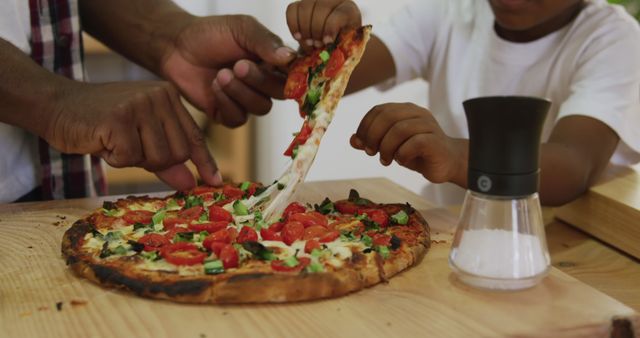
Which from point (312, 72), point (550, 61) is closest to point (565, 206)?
point (550, 61)

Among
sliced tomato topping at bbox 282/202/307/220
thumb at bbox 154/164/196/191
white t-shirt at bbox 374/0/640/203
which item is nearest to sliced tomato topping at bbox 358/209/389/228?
sliced tomato topping at bbox 282/202/307/220

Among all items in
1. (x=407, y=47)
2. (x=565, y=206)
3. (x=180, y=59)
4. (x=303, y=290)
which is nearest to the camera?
(x=303, y=290)

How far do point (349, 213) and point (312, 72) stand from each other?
0.30 meters

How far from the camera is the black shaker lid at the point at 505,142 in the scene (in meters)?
1.07

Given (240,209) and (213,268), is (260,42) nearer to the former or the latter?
(240,209)

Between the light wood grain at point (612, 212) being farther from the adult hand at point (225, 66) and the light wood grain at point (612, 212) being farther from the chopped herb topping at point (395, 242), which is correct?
the adult hand at point (225, 66)

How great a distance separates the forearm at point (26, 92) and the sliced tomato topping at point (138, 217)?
0.24m

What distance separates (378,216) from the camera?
1.49 m

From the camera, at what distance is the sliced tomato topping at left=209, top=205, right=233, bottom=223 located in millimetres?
1454

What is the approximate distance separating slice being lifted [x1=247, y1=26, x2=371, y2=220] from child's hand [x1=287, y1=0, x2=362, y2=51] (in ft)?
0.16

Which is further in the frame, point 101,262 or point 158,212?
point 158,212

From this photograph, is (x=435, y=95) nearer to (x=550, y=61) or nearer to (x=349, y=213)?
(x=550, y=61)

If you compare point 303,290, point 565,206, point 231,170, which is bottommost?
point 231,170

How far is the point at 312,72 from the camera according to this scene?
1595 mm
